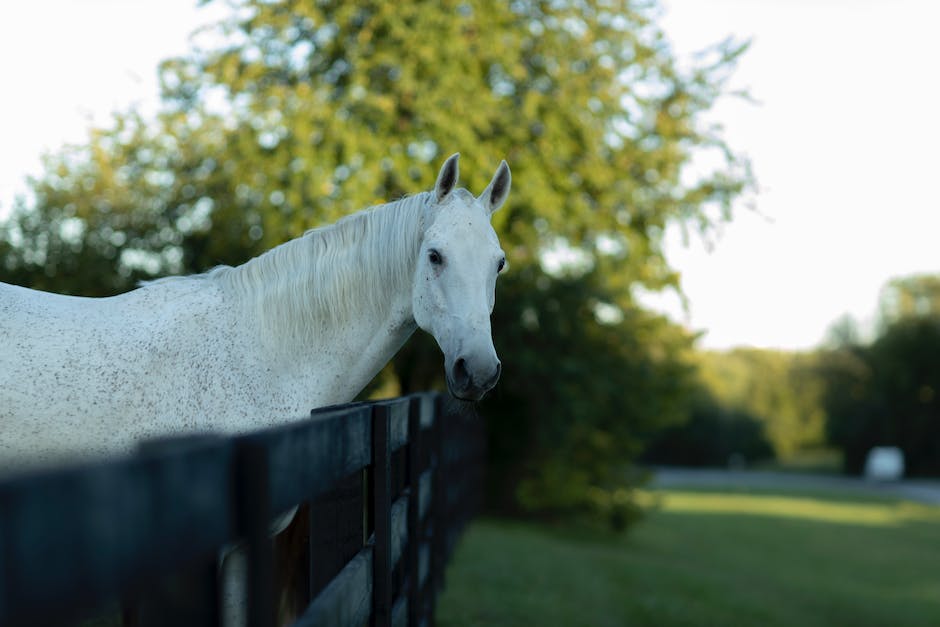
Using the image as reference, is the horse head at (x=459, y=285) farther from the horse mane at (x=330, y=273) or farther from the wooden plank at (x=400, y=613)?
the wooden plank at (x=400, y=613)

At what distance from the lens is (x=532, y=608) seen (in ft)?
23.3

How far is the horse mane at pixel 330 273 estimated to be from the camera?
3.81 meters

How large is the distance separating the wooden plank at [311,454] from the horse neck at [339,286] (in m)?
1.00

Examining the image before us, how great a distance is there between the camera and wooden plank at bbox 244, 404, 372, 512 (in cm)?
175

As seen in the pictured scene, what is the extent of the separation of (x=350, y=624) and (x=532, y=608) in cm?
485

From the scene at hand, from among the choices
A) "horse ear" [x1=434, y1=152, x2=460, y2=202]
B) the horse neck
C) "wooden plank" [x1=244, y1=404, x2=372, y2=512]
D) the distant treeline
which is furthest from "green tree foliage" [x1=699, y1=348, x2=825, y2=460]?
"wooden plank" [x1=244, y1=404, x2=372, y2=512]

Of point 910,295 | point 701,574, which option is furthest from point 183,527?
point 910,295

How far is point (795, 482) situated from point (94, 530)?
4561cm

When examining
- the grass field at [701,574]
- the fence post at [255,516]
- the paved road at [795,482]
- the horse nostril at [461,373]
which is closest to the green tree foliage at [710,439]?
the paved road at [795,482]

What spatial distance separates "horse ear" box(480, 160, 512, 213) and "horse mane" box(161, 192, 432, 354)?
0.39 m

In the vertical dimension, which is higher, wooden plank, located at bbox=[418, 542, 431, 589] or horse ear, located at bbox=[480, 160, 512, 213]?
horse ear, located at bbox=[480, 160, 512, 213]

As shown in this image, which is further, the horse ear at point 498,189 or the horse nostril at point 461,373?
the horse ear at point 498,189

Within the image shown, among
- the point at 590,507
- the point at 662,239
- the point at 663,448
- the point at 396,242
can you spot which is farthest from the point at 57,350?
the point at 663,448

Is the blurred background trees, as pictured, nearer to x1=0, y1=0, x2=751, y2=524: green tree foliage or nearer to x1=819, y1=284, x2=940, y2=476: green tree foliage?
x1=0, y1=0, x2=751, y2=524: green tree foliage
